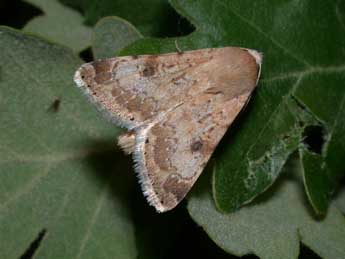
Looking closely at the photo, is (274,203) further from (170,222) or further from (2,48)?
(2,48)

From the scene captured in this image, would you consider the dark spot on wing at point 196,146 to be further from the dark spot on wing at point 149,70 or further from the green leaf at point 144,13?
the green leaf at point 144,13

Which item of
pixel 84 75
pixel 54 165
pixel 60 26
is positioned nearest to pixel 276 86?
pixel 84 75

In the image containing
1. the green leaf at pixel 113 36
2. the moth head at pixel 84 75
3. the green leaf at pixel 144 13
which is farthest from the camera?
the green leaf at pixel 144 13

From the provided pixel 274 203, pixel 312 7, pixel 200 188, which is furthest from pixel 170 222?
pixel 312 7

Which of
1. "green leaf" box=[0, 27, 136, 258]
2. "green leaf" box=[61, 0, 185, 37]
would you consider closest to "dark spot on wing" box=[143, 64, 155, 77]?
"green leaf" box=[0, 27, 136, 258]

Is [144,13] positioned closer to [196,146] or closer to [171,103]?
[171,103]

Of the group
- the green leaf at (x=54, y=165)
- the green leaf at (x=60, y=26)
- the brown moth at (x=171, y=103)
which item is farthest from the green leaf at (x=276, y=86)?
the green leaf at (x=60, y=26)

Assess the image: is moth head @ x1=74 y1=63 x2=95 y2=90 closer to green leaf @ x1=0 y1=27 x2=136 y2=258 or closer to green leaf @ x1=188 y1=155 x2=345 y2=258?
green leaf @ x1=0 y1=27 x2=136 y2=258
